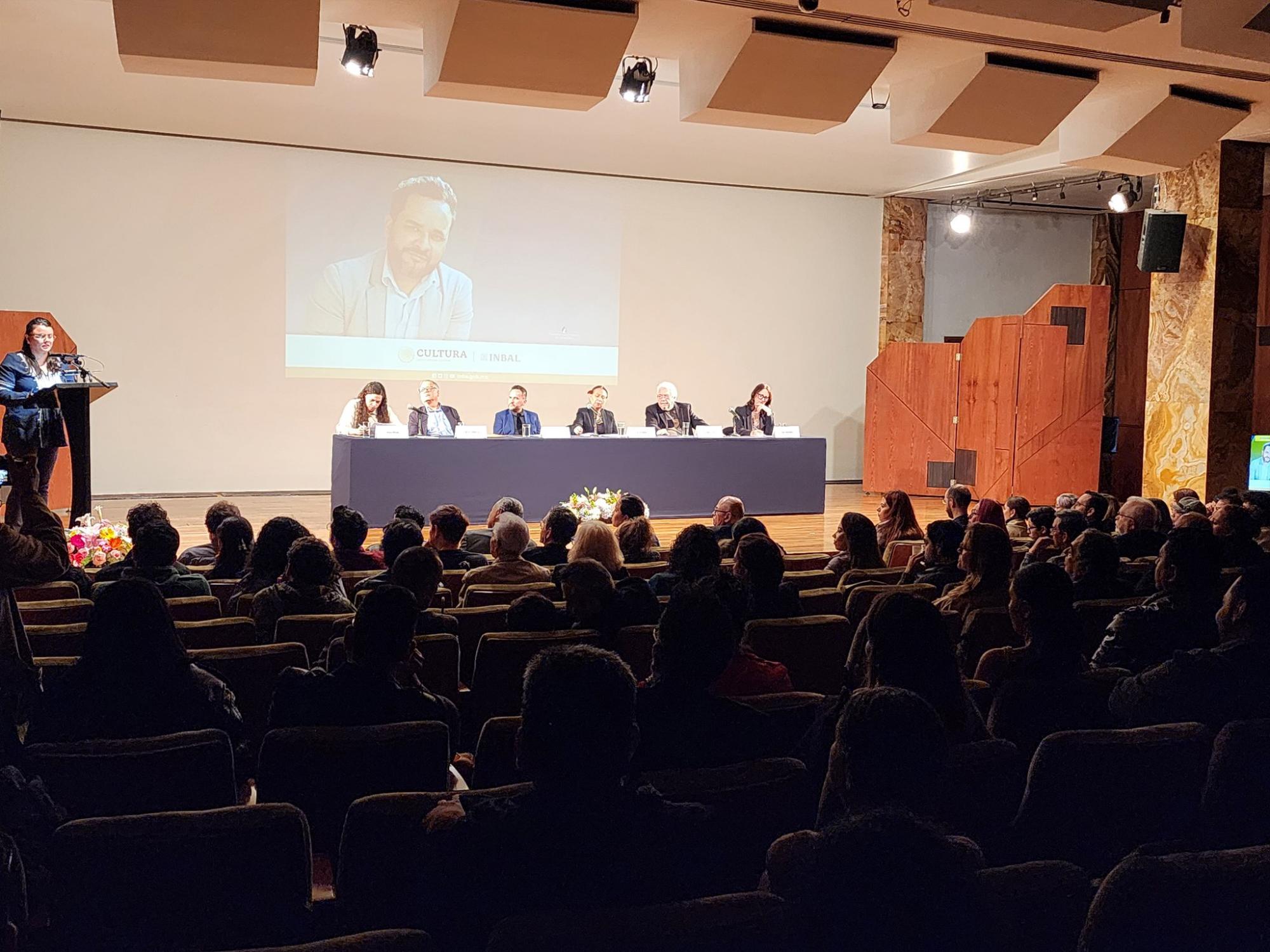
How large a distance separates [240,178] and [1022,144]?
23.1ft

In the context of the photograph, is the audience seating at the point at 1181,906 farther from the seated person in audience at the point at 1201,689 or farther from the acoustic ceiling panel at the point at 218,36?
the acoustic ceiling panel at the point at 218,36

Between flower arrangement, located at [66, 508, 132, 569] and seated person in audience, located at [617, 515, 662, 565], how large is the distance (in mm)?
2193

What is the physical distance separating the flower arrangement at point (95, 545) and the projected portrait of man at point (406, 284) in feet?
19.7

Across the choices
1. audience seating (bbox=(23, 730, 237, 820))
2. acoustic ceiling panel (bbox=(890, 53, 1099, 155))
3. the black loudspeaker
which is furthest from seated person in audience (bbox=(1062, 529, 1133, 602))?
the black loudspeaker

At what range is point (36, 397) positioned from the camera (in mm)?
6129

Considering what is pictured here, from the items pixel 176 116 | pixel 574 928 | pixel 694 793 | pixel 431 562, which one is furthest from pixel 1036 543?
pixel 176 116

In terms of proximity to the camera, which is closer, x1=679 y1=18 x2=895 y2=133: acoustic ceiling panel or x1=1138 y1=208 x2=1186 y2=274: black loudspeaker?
x1=679 y1=18 x2=895 y2=133: acoustic ceiling panel

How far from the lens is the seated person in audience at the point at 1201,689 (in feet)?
7.70

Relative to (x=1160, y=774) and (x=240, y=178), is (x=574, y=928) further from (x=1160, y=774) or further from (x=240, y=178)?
(x=240, y=178)

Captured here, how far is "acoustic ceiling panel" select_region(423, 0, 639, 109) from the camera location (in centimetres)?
545

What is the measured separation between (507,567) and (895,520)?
2189 millimetres

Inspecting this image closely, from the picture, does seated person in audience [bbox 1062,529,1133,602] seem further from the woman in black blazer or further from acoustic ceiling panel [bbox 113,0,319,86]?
the woman in black blazer

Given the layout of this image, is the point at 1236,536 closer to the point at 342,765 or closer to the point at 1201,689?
the point at 1201,689

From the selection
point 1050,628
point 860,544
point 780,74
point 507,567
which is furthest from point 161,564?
point 780,74
